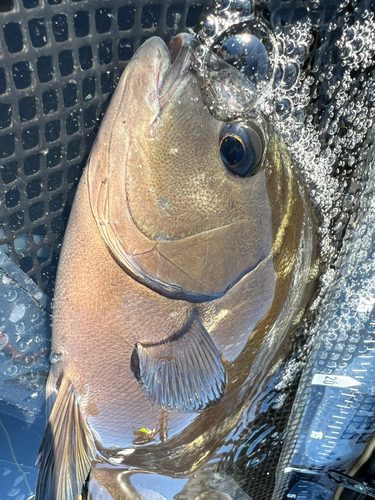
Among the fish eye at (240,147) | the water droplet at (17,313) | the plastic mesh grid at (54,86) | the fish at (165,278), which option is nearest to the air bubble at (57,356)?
the fish at (165,278)

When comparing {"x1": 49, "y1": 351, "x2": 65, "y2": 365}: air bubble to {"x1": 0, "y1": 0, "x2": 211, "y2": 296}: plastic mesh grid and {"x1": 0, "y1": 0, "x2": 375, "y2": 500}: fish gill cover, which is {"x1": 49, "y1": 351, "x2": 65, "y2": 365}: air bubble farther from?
{"x1": 0, "y1": 0, "x2": 211, "y2": 296}: plastic mesh grid

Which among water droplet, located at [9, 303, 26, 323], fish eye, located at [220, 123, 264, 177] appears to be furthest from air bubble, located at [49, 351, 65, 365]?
fish eye, located at [220, 123, 264, 177]

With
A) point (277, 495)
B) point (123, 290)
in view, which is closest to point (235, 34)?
point (123, 290)

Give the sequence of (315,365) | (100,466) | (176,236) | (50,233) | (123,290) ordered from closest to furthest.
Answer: (176,236) < (123,290) < (50,233) < (100,466) < (315,365)

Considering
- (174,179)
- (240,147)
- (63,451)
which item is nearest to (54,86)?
(174,179)

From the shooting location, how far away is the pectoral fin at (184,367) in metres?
1.55

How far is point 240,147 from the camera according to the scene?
137 cm

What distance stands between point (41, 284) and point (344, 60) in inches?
63.4

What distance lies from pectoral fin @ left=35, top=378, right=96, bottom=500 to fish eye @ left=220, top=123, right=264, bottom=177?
3.65 ft

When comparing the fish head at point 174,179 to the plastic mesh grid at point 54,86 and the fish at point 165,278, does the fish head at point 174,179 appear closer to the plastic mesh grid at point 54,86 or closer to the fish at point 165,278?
the fish at point 165,278

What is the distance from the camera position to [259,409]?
213 centimetres

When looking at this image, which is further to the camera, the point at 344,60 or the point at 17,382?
the point at 17,382

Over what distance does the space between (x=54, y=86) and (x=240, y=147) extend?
692 millimetres

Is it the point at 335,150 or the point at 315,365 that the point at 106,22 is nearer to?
the point at 335,150
